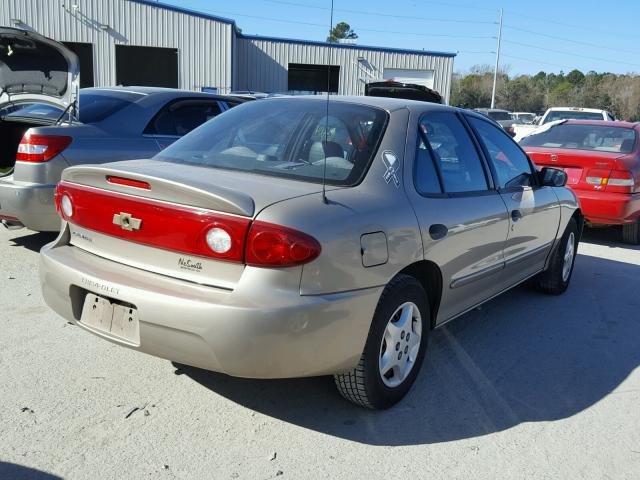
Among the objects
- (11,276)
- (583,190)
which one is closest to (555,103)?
(583,190)

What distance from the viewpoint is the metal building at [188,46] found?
2422cm

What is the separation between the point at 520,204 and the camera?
4.34 meters

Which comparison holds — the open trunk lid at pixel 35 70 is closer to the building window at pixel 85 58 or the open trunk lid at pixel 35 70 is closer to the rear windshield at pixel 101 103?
the rear windshield at pixel 101 103

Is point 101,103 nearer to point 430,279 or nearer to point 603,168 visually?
point 430,279

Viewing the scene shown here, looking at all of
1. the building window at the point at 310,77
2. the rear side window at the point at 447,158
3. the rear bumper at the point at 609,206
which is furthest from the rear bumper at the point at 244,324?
the building window at the point at 310,77

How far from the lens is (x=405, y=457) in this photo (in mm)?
2783

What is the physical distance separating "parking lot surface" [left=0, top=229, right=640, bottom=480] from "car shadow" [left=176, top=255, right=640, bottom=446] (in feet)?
0.04

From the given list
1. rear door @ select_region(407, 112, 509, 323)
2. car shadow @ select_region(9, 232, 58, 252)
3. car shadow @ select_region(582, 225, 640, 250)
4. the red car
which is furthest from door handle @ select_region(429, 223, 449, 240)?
car shadow @ select_region(582, 225, 640, 250)

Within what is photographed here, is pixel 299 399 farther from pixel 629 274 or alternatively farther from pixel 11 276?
pixel 629 274

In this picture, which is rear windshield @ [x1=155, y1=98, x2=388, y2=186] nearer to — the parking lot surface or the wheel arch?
the wheel arch

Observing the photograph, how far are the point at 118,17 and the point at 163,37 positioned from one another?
6.09ft

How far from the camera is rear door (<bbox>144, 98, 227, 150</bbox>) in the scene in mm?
6035

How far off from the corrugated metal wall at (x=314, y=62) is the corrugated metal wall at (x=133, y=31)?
213 cm

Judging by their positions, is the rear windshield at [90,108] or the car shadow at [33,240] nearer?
the rear windshield at [90,108]
